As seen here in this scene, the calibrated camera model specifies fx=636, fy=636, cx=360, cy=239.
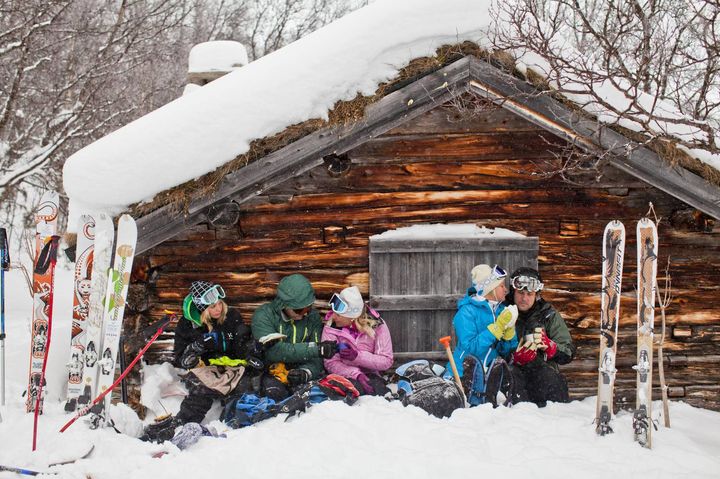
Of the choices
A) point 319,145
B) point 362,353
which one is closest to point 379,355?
point 362,353

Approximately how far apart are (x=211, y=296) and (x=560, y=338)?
3.20 m

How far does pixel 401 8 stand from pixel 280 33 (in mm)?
23611

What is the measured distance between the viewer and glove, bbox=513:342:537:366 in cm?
556

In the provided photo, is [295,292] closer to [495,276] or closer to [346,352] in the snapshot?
[346,352]

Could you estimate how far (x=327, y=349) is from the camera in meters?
5.70

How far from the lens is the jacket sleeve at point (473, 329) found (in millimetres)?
5621

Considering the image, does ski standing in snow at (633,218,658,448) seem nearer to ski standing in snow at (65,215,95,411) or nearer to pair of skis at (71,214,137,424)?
pair of skis at (71,214,137,424)

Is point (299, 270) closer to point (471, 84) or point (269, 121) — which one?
point (269, 121)

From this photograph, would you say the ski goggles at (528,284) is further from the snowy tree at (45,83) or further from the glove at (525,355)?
the snowy tree at (45,83)

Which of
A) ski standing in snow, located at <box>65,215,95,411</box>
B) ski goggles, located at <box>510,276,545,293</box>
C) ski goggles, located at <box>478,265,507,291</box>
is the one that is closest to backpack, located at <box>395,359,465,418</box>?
ski goggles, located at <box>478,265,507,291</box>

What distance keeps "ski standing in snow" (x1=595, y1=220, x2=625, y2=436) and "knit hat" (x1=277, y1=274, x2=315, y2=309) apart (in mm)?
2597

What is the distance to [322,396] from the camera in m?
5.59

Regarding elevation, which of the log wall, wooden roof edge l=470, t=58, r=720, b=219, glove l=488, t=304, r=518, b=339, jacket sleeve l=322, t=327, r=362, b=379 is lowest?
jacket sleeve l=322, t=327, r=362, b=379

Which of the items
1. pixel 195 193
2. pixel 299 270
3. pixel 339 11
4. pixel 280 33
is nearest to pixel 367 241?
pixel 299 270
